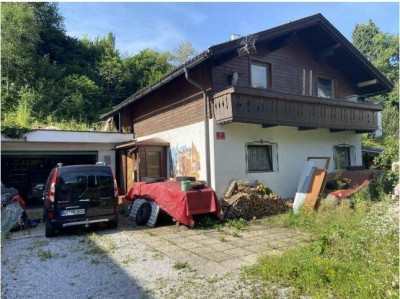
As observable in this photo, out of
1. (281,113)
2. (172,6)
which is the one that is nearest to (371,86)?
(281,113)

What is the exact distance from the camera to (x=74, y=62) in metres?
31.7

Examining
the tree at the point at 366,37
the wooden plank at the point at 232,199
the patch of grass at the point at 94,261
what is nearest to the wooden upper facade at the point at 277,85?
the wooden plank at the point at 232,199

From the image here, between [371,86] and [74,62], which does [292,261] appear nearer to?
[371,86]

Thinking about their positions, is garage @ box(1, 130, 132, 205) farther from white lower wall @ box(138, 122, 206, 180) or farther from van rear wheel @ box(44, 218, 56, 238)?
van rear wheel @ box(44, 218, 56, 238)

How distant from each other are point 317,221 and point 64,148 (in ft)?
35.4

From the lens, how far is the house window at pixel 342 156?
1423 centimetres

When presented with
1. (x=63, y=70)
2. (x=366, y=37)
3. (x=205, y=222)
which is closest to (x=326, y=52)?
(x=205, y=222)

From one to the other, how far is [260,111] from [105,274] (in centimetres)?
685

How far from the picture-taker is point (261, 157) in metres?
11.9

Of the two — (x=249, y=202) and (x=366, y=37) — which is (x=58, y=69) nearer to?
(x=249, y=202)

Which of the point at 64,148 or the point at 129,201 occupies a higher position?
the point at 64,148

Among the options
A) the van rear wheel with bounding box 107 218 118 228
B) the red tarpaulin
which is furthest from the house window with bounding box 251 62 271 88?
the van rear wheel with bounding box 107 218 118 228

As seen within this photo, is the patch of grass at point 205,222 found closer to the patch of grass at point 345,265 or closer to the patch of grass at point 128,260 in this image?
the patch of grass at point 128,260

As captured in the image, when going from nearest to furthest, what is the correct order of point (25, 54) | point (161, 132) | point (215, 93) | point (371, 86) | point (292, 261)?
point (292, 261)
point (215, 93)
point (161, 132)
point (371, 86)
point (25, 54)
